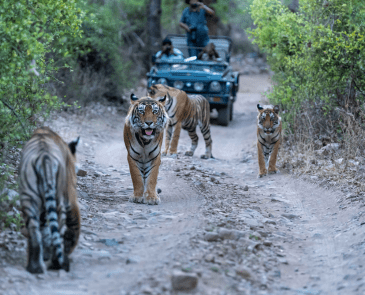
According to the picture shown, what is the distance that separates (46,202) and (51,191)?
0.28ft

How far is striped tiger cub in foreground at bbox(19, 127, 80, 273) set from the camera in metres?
3.40

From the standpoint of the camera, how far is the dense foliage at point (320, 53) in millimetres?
8129

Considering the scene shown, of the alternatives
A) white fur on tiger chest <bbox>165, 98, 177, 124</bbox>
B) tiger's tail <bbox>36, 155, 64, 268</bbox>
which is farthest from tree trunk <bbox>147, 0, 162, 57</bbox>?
tiger's tail <bbox>36, 155, 64, 268</bbox>

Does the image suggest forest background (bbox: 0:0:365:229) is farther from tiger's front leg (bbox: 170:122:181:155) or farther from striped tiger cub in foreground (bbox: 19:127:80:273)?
tiger's front leg (bbox: 170:122:181:155)

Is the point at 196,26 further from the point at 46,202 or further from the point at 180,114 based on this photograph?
Result: the point at 46,202

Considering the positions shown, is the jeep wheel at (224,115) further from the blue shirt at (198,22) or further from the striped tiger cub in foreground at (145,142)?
the striped tiger cub in foreground at (145,142)

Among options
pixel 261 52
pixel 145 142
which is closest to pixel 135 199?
pixel 145 142

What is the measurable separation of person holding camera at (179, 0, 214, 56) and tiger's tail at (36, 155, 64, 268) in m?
10.5

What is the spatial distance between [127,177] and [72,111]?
561 cm

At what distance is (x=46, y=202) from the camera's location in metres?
3.40

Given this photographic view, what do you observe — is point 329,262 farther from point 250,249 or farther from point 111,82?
point 111,82

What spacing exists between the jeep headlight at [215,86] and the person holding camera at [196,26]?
1524 mm

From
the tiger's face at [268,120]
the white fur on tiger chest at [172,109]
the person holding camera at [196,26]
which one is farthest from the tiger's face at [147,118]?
the person holding camera at [196,26]

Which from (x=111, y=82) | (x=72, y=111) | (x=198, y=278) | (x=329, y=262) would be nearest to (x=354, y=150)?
(x=329, y=262)
